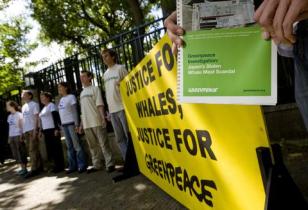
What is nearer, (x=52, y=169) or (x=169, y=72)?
(x=169, y=72)

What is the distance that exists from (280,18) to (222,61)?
1.95ft

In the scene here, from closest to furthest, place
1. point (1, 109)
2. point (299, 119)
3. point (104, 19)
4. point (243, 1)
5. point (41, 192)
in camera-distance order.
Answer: point (243, 1) < point (299, 119) < point (41, 192) < point (1, 109) < point (104, 19)

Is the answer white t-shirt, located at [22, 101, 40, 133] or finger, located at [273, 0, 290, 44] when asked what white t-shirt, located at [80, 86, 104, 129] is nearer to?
white t-shirt, located at [22, 101, 40, 133]

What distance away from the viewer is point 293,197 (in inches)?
95.0

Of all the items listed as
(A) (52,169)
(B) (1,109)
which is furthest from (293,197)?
(B) (1,109)

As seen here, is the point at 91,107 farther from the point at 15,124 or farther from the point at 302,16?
the point at 302,16

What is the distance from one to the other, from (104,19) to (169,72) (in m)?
26.1

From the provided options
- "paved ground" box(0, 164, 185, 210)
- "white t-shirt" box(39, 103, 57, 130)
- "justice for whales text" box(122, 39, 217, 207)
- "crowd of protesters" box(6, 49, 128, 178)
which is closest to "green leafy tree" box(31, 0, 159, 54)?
"crowd of protesters" box(6, 49, 128, 178)

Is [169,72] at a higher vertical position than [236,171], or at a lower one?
higher

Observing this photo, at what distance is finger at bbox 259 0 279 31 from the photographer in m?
1.36

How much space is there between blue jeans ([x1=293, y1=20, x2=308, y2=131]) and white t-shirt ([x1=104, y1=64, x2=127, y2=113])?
6064mm

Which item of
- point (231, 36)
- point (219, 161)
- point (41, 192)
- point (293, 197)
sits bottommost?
point (41, 192)

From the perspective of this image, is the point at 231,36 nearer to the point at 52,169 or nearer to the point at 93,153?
the point at 93,153

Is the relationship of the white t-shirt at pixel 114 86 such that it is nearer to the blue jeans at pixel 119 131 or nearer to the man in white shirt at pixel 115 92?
the man in white shirt at pixel 115 92
